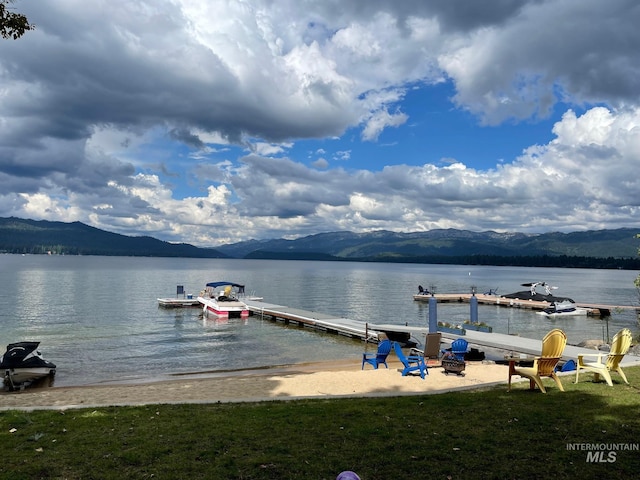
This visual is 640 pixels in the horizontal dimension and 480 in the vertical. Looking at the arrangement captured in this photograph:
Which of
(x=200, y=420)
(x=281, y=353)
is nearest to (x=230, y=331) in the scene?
(x=281, y=353)

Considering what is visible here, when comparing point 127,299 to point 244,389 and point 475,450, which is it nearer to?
point 244,389

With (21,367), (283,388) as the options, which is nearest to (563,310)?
(283,388)

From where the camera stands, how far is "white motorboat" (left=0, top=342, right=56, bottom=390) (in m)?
17.9

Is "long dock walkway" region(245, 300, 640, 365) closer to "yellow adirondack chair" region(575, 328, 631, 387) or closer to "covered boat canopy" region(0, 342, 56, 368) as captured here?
"yellow adirondack chair" region(575, 328, 631, 387)

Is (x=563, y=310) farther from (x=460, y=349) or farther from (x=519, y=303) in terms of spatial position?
(x=460, y=349)

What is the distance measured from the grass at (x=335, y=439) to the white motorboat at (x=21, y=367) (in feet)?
37.7

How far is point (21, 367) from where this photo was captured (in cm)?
1805

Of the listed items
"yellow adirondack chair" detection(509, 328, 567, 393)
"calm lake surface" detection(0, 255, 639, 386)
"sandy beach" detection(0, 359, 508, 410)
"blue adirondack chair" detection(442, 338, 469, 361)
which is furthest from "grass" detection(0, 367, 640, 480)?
"calm lake surface" detection(0, 255, 639, 386)

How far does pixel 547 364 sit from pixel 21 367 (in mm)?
19460

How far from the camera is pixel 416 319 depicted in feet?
144

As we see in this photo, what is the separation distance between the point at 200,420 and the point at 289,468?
9.66 ft

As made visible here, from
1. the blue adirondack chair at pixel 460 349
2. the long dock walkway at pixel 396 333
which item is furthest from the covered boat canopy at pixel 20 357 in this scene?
the long dock walkway at pixel 396 333

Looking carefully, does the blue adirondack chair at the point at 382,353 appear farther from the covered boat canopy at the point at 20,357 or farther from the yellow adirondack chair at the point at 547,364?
the covered boat canopy at the point at 20,357

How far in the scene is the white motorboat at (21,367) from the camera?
58.6 feet
